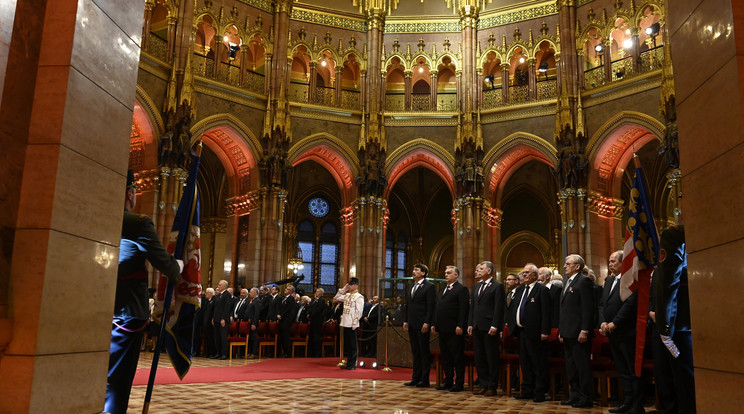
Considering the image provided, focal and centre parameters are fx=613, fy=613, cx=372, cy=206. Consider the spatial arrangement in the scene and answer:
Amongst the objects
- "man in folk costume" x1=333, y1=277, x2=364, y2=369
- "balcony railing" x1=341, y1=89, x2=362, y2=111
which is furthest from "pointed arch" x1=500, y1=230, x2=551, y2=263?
"man in folk costume" x1=333, y1=277, x2=364, y2=369

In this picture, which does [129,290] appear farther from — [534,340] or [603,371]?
[603,371]

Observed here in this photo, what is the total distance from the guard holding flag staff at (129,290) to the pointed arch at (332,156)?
15.8m

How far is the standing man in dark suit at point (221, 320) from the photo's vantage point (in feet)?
42.3

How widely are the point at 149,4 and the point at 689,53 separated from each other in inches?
634

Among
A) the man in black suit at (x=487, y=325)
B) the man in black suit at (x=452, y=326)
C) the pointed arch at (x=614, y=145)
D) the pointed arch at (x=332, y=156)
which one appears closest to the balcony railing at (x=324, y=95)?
the pointed arch at (x=332, y=156)

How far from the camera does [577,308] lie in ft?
22.1

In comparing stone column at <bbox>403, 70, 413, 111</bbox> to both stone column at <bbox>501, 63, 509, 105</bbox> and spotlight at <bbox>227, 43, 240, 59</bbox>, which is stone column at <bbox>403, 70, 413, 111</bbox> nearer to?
stone column at <bbox>501, 63, 509, 105</bbox>

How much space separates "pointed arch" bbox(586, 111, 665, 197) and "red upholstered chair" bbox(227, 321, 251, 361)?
10.9 meters

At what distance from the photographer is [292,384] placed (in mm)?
8289

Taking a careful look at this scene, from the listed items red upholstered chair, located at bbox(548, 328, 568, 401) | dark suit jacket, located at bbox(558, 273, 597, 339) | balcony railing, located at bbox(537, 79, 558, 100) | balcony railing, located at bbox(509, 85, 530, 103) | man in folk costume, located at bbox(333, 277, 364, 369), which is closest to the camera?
dark suit jacket, located at bbox(558, 273, 597, 339)

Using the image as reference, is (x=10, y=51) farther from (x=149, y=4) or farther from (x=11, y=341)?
(x=149, y=4)

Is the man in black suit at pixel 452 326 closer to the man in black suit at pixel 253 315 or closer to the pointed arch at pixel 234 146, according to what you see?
the man in black suit at pixel 253 315

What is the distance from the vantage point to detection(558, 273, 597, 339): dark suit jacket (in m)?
6.58

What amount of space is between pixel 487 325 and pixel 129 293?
16.3 ft
